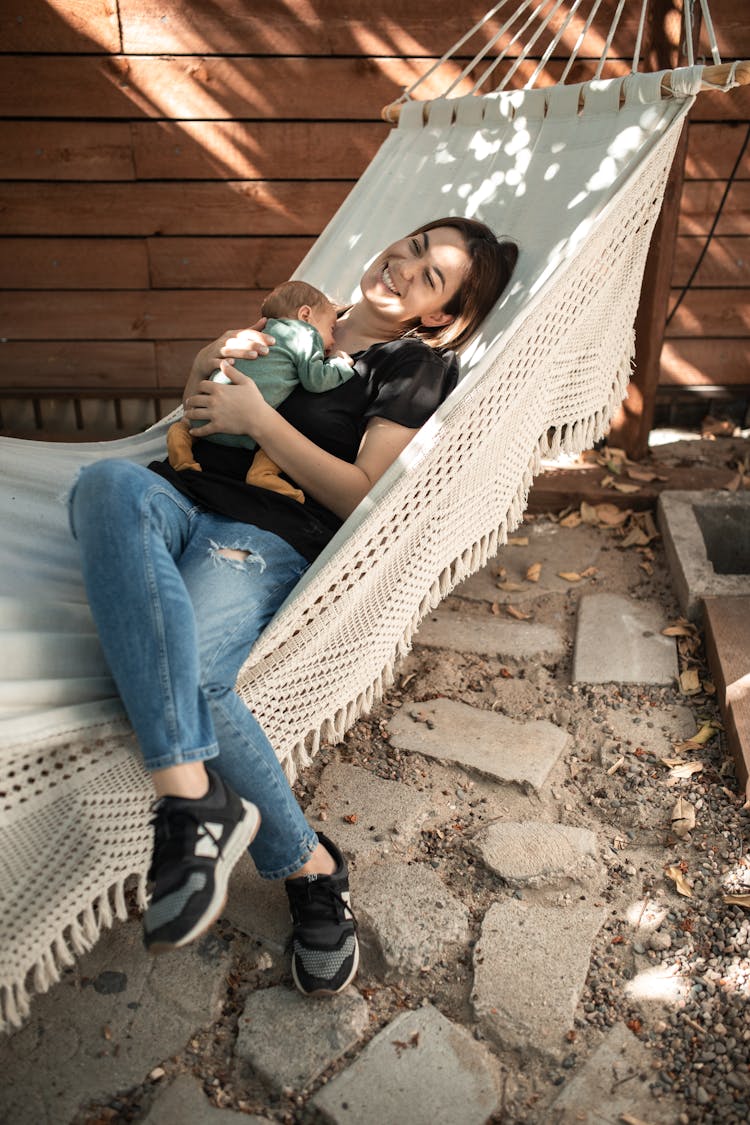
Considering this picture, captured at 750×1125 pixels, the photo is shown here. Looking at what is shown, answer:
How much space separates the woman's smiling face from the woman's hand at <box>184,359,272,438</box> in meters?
0.36

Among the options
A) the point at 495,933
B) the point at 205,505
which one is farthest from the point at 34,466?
the point at 495,933

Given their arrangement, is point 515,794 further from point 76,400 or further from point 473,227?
point 76,400

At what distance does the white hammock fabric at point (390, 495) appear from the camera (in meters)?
1.23

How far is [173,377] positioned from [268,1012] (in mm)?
2362

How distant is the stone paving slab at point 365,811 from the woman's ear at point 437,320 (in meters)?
0.87

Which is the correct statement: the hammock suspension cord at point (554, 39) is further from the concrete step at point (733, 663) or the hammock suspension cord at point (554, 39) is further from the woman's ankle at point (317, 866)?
the woman's ankle at point (317, 866)

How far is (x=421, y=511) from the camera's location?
1.60 metres

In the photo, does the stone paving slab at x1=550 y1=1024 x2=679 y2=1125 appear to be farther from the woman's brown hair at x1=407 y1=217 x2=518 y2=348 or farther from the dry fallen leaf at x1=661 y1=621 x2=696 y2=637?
the woman's brown hair at x1=407 y1=217 x2=518 y2=348

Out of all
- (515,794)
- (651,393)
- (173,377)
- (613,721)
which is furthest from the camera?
(173,377)

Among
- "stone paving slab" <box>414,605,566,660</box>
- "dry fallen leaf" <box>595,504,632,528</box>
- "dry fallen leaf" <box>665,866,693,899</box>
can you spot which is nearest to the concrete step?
"dry fallen leaf" <box>665,866,693,899</box>

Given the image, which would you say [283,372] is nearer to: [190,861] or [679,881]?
[190,861]

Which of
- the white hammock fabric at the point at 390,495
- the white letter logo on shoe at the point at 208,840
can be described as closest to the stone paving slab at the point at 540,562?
the white hammock fabric at the point at 390,495

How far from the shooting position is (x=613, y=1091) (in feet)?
4.07

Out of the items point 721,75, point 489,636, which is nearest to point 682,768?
point 489,636
